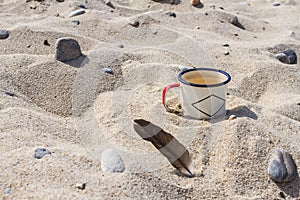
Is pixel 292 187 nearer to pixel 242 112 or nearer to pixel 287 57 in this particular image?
pixel 242 112

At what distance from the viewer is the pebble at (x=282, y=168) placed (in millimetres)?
1531

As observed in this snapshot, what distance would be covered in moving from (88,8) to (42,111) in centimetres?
174

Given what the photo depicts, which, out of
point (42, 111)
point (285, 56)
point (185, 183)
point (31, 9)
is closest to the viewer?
point (185, 183)

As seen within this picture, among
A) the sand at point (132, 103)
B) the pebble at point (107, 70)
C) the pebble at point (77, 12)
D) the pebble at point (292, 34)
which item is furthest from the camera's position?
the pebble at point (292, 34)

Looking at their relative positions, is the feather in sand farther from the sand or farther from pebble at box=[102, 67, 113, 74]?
pebble at box=[102, 67, 113, 74]

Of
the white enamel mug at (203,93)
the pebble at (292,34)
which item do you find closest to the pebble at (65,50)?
the white enamel mug at (203,93)

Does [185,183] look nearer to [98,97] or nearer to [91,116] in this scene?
[91,116]

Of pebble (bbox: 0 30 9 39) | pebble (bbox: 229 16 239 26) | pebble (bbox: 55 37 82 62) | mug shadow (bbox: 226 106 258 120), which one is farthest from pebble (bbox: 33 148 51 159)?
pebble (bbox: 229 16 239 26)

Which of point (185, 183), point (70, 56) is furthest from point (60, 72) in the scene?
point (185, 183)

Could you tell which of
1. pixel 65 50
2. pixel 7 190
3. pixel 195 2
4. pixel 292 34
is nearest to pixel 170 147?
pixel 7 190

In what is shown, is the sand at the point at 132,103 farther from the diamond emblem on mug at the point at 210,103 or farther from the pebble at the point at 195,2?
the pebble at the point at 195,2

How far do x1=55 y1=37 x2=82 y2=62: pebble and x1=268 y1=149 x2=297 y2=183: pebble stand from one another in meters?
1.37

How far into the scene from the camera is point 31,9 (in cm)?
353

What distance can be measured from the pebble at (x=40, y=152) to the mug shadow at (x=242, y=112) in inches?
33.0
